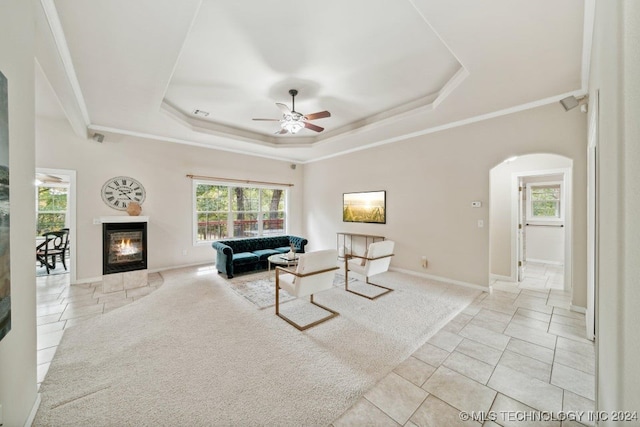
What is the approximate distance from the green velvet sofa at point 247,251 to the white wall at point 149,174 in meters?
1.02

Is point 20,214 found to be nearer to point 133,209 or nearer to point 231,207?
point 133,209

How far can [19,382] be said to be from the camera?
1497 millimetres

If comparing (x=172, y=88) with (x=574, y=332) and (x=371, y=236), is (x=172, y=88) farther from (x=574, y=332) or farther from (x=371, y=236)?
(x=574, y=332)

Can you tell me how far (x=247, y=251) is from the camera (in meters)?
5.79

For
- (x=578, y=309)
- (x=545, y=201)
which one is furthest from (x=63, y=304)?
(x=545, y=201)

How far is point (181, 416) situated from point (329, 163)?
622cm

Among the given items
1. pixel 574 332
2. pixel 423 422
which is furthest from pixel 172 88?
pixel 574 332

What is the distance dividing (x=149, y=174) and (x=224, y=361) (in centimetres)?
466

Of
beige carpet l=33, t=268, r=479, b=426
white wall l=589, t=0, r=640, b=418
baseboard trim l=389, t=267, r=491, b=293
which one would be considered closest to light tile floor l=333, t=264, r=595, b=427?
beige carpet l=33, t=268, r=479, b=426

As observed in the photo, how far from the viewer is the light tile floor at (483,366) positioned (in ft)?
5.87

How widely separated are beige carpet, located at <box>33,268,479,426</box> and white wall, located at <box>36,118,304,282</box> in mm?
2019

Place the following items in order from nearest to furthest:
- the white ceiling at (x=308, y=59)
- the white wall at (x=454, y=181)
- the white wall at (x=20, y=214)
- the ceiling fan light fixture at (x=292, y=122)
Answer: the white wall at (x=20, y=214), the white ceiling at (x=308, y=59), the white wall at (x=454, y=181), the ceiling fan light fixture at (x=292, y=122)

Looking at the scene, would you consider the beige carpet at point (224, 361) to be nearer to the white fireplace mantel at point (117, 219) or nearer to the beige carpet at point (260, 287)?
the beige carpet at point (260, 287)

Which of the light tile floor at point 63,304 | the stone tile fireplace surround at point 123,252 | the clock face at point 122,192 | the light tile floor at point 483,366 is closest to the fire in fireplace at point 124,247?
the stone tile fireplace surround at point 123,252
